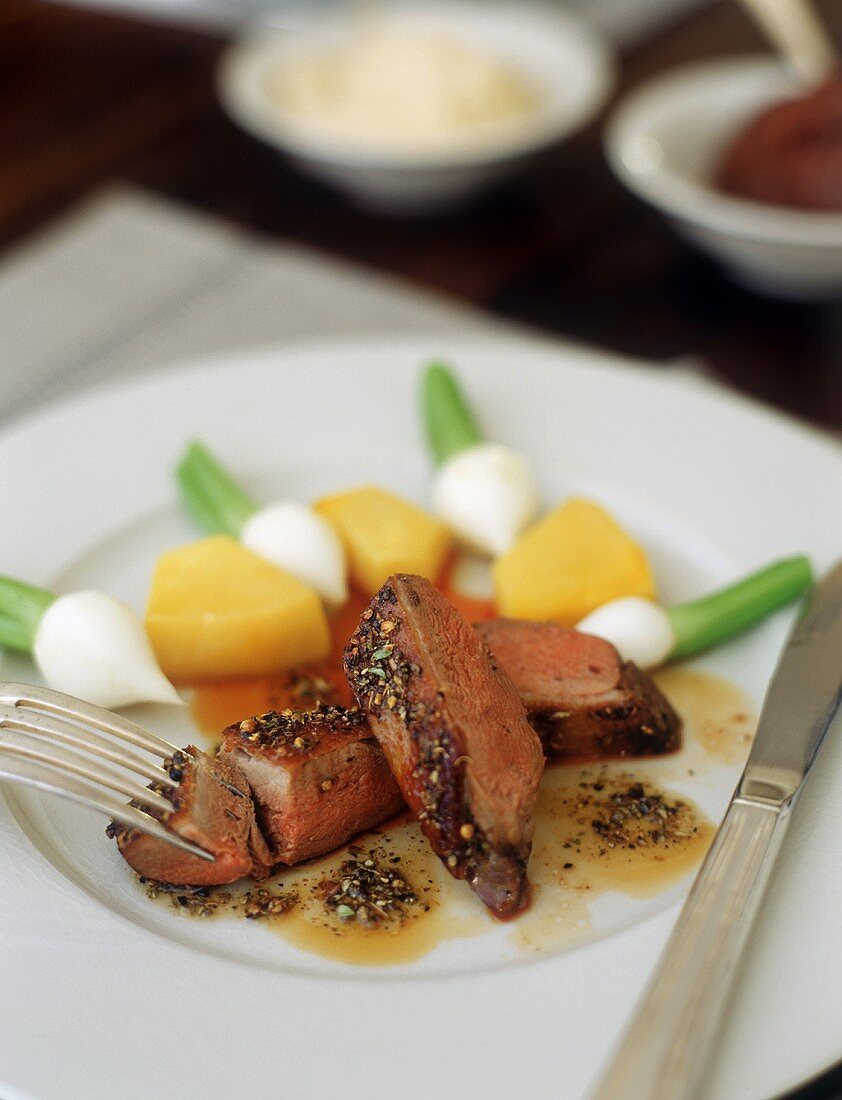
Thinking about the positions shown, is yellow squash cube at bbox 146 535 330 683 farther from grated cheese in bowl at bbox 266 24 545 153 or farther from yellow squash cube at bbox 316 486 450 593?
grated cheese in bowl at bbox 266 24 545 153

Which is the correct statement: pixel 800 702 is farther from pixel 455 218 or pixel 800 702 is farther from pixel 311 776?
pixel 455 218

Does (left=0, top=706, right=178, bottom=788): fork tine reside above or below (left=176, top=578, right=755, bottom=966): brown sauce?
above

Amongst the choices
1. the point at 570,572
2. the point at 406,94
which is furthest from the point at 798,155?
the point at 570,572

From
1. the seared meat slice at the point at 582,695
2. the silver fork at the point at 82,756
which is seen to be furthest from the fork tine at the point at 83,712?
the seared meat slice at the point at 582,695

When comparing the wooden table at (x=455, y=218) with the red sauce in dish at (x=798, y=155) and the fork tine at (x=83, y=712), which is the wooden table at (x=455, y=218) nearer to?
the red sauce in dish at (x=798, y=155)

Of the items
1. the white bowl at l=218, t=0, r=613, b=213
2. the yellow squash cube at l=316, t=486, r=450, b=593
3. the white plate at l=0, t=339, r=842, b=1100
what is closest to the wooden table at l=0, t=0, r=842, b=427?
the white bowl at l=218, t=0, r=613, b=213

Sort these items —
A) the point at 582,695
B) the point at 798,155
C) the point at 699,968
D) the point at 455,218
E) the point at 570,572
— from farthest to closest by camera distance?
1. the point at 455,218
2. the point at 798,155
3. the point at 570,572
4. the point at 582,695
5. the point at 699,968
